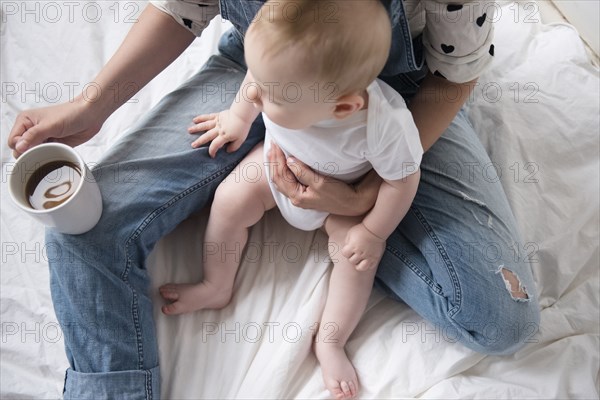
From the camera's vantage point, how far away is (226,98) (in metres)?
0.97

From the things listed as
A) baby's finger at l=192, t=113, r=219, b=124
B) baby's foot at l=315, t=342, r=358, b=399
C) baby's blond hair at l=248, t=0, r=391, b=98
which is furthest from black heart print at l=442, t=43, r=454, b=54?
baby's foot at l=315, t=342, r=358, b=399

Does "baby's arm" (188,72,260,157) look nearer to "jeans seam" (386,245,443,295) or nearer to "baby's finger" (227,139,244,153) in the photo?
"baby's finger" (227,139,244,153)

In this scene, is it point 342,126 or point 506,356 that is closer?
point 342,126

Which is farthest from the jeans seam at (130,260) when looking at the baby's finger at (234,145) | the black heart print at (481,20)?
the black heart print at (481,20)

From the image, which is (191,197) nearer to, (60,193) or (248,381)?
(60,193)

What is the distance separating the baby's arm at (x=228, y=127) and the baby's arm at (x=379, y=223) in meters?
0.24

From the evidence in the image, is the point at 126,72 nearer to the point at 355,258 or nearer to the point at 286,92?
the point at 286,92

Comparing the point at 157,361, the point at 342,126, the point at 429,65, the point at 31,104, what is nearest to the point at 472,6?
the point at 429,65

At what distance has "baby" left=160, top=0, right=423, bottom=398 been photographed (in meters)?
0.61

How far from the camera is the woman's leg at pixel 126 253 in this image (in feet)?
2.72

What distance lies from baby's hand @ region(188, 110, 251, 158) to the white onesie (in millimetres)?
89

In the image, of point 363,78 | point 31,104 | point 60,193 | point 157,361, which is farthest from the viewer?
point 31,104

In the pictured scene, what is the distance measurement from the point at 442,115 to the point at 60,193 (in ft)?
1.84

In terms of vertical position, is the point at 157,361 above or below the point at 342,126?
below
